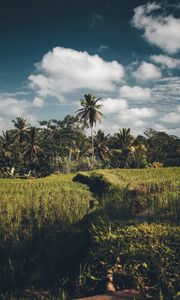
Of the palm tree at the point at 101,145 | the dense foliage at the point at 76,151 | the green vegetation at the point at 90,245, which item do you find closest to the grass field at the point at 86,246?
the green vegetation at the point at 90,245

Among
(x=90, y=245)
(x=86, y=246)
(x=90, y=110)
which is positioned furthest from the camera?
(x=90, y=110)

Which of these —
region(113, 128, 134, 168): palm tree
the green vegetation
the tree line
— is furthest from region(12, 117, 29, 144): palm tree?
the green vegetation

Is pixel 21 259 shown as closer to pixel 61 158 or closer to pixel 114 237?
pixel 114 237

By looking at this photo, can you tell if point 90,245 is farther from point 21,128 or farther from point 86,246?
point 21,128

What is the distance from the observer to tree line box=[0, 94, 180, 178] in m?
38.4

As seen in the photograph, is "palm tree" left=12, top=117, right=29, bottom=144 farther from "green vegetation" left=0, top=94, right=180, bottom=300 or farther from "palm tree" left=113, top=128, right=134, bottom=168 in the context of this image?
"green vegetation" left=0, top=94, right=180, bottom=300

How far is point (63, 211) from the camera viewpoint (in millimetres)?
12328

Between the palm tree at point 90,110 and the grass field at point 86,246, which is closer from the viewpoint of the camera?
the grass field at point 86,246

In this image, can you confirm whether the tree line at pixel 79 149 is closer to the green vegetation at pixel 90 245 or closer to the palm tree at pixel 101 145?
the palm tree at pixel 101 145

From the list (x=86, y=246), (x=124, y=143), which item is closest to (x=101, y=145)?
(x=124, y=143)

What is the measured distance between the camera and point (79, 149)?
47.2m

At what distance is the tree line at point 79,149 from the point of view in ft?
126

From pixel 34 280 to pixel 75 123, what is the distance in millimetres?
44184

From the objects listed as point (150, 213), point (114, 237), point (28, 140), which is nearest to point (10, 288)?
point (114, 237)
